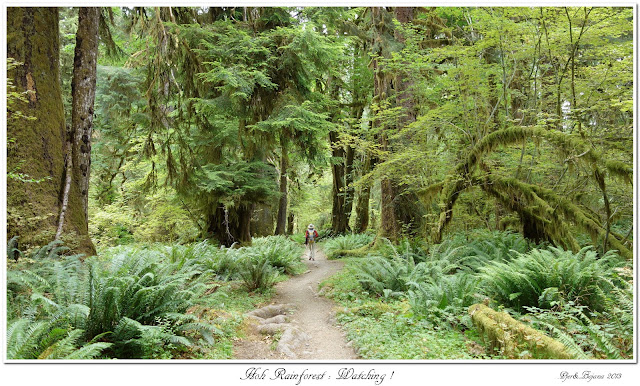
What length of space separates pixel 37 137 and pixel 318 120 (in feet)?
16.6

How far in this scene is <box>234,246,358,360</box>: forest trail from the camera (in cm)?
434

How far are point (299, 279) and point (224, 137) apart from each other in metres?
4.78

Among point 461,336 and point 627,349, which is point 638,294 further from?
point 461,336

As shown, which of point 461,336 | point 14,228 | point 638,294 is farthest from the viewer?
point 14,228

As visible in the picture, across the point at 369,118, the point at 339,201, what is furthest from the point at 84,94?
the point at 339,201

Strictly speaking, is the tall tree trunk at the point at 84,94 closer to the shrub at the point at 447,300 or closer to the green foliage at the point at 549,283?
the shrub at the point at 447,300

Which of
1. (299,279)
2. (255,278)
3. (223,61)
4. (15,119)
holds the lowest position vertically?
(299,279)

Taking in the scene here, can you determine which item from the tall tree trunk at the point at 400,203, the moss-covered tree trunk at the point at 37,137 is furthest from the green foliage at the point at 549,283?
the moss-covered tree trunk at the point at 37,137

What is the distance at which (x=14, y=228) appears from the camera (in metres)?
4.98

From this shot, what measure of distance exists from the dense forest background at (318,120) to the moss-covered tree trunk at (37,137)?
0.02m

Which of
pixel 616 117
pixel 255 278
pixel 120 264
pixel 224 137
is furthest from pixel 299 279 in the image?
pixel 616 117

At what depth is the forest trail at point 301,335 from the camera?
434 cm

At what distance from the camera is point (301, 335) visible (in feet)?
16.0
